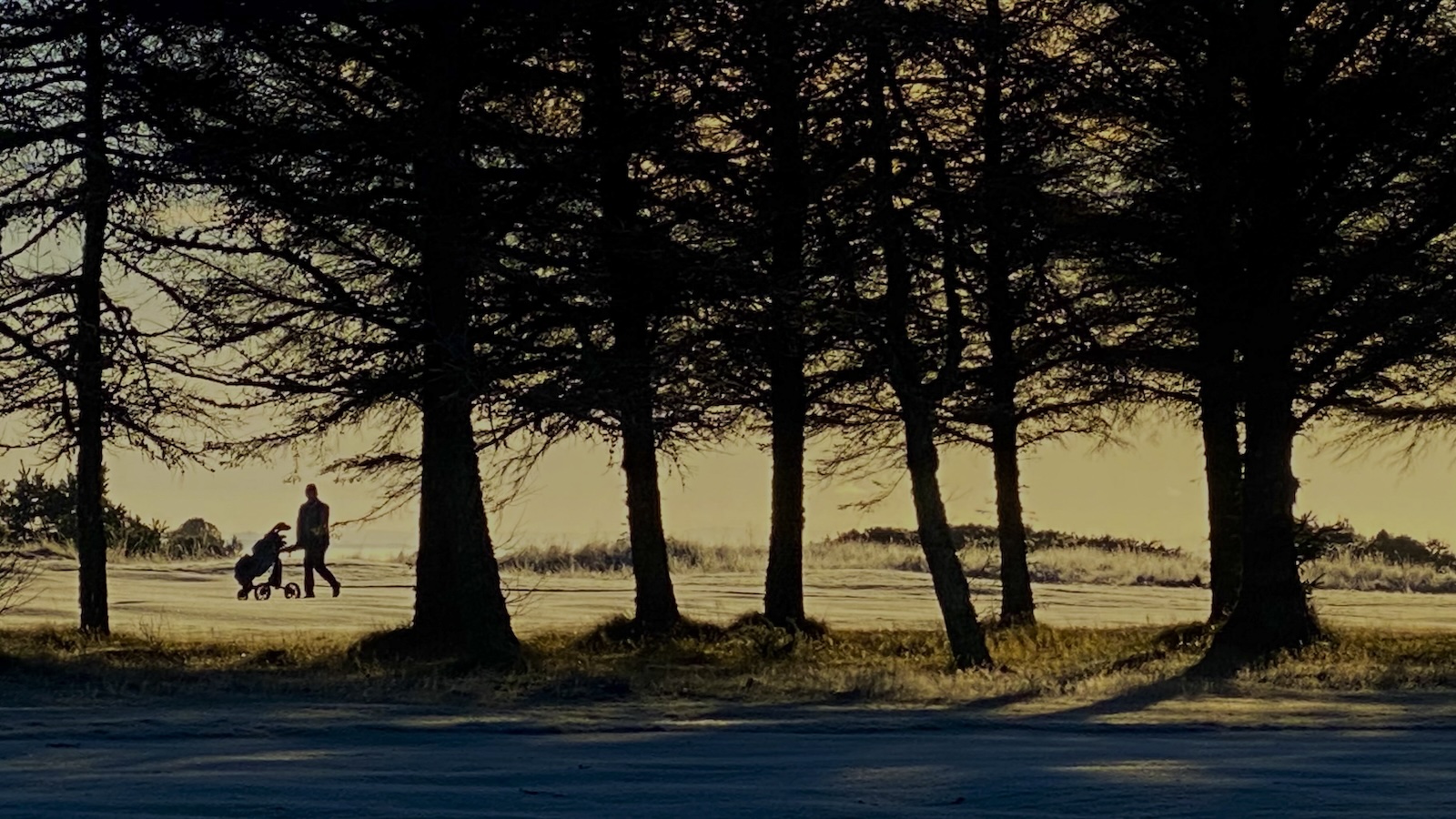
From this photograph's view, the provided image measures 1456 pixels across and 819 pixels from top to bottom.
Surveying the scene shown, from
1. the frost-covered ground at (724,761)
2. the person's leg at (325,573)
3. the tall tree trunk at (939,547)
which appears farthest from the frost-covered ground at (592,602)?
the frost-covered ground at (724,761)

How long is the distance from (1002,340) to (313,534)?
42.8 ft

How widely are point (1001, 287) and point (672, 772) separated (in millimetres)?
14240

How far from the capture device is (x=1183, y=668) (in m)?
22.2

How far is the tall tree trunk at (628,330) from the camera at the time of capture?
20828 mm

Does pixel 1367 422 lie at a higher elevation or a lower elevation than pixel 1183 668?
higher

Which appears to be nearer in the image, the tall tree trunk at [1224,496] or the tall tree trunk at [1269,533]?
the tall tree trunk at [1269,533]

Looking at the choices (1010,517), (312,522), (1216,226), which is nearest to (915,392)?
(1216,226)

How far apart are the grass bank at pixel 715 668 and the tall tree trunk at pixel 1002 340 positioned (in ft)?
4.33

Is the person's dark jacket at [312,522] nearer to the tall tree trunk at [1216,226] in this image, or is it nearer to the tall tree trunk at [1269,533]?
the tall tree trunk at [1216,226]

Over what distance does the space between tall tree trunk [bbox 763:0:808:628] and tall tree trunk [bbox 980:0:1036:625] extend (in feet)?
7.16

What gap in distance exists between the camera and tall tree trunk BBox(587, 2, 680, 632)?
20828 millimetres

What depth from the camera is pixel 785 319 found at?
2105cm

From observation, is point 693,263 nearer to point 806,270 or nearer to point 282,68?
point 806,270

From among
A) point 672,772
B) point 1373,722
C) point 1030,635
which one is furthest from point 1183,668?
point 672,772
